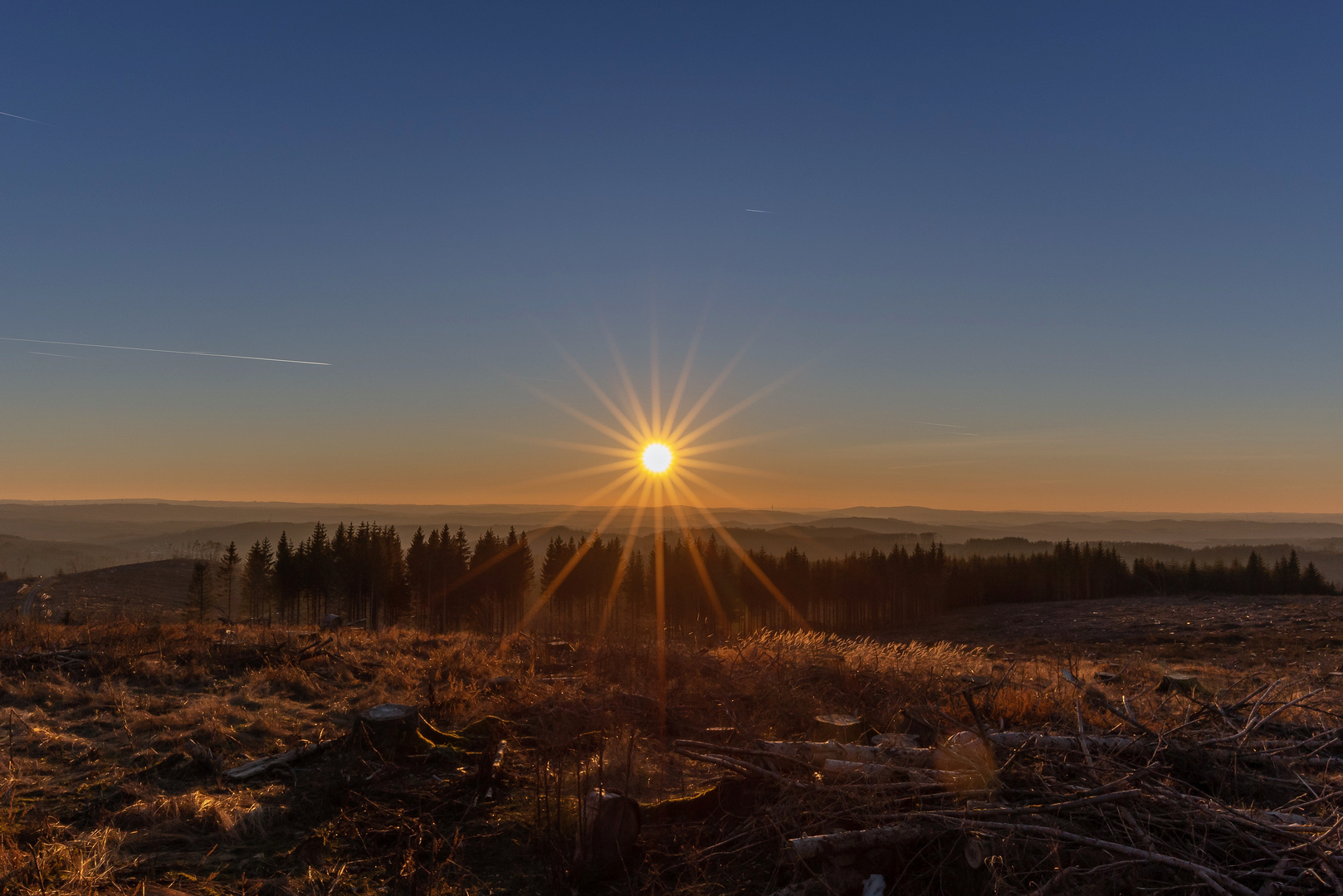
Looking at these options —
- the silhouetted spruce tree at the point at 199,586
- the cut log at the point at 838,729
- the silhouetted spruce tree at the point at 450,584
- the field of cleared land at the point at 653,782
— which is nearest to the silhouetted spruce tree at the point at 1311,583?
the field of cleared land at the point at 653,782

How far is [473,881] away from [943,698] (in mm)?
7101

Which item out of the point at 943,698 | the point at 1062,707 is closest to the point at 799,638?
the point at 943,698

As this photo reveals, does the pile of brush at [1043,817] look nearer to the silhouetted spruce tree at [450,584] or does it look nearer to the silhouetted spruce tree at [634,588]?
the silhouetted spruce tree at [450,584]

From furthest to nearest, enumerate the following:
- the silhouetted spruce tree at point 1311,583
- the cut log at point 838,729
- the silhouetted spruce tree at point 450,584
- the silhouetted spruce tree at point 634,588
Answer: the silhouetted spruce tree at point 634,588 → the silhouetted spruce tree at point 1311,583 → the silhouetted spruce tree at point 450,584 → the cut log at point 838,729

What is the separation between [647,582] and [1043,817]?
70.8 m

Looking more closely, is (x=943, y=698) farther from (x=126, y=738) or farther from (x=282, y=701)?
(x=126, y=738)

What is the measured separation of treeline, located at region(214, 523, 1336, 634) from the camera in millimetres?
60188

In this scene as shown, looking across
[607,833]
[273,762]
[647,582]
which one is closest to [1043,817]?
[607,833]

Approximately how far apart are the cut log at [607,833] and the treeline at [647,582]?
4771 cm

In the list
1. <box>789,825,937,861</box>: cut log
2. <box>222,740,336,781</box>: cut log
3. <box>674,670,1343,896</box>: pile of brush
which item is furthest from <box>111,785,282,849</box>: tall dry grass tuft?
<box>789,825,937,861</box>: cut log

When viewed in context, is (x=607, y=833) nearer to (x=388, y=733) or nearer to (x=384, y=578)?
(x=388, y=733)

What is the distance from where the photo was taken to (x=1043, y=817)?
5191 mm

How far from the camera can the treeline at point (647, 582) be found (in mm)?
60188

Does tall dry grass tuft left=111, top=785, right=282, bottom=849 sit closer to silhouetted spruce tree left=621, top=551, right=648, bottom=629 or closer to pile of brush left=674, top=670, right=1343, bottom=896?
pile of brush left=674, top=670, right=1343, bottom=896
